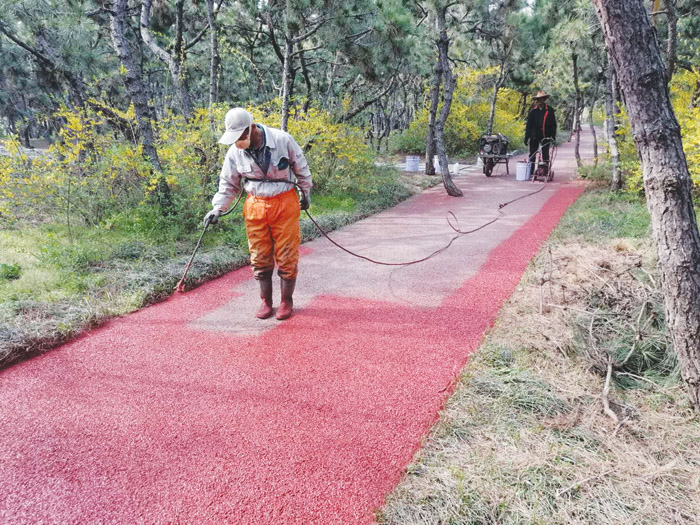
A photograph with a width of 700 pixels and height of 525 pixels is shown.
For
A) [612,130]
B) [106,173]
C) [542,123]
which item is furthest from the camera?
[542,123]

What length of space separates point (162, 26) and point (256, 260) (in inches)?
400

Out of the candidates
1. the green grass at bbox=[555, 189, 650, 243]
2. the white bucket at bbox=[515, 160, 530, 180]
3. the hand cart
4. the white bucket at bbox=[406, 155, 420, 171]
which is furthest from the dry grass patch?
the white bucket at bbox=[406, 155, 420, 171]

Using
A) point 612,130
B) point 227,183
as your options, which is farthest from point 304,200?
point 612,130

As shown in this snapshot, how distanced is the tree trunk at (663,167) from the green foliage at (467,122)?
1560 centimetres

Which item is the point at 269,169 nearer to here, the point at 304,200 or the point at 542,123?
the point at 304,200

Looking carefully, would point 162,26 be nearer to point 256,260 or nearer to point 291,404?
point 256,260

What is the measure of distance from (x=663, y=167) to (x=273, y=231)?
2597 millimetres

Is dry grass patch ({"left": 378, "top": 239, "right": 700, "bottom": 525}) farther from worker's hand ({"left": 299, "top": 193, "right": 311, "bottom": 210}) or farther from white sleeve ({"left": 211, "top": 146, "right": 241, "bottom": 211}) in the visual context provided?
white sleeve ({"left": 211, "top": 146, "right": 241, "bottom": 211})

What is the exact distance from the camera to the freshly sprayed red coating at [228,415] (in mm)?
1959

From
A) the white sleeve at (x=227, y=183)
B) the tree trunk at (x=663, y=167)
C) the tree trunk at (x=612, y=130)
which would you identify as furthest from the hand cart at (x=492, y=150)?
the tree trunk at (x=663, y=167)

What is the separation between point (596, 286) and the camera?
3645 mm

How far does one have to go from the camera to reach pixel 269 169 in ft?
11.1

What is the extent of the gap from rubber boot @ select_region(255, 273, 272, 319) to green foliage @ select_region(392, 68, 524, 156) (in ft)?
48.4

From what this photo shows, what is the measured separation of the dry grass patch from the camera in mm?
1784
